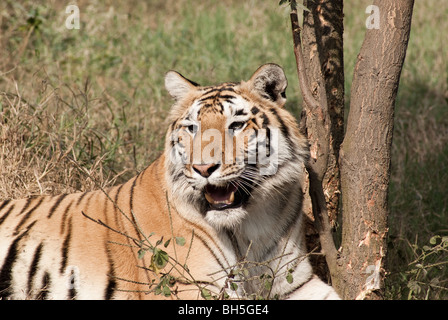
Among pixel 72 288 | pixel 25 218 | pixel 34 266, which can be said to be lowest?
pixel 72 288

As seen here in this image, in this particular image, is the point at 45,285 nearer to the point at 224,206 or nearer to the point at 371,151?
the point at 224,206

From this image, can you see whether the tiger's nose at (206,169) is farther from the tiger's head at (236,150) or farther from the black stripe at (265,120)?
the black stripe at (265,120)

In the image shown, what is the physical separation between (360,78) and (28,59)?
165 inches

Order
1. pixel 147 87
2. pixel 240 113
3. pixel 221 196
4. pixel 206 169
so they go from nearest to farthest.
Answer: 1. pixel 206 169
2. pixel 221 196
3. pixel 240 113
4. pixel 147 87

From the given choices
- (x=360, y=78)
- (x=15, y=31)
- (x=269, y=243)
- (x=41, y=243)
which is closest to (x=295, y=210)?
(x=269, y=243)

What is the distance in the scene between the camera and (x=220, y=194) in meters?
2.90

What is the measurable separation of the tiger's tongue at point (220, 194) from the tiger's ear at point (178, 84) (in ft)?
2.07

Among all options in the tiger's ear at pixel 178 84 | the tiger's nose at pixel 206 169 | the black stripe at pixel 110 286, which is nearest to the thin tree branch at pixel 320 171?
the tiger's nose at pixel 206 169

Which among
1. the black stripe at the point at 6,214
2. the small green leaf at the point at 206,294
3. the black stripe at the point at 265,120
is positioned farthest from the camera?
the black stripe at the point at 6,214

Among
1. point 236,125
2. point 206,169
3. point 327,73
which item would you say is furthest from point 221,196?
point 327,73

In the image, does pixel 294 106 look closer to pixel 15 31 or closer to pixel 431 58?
pixel 431 58

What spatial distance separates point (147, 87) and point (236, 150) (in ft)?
10.4

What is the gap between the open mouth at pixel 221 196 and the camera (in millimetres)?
2889

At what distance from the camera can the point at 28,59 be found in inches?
243
